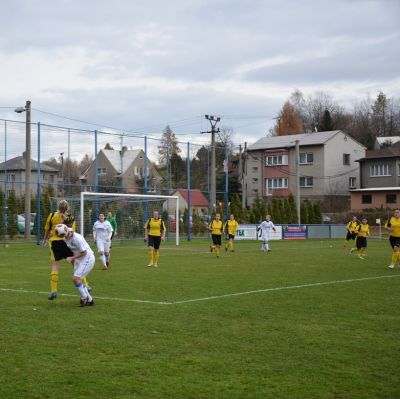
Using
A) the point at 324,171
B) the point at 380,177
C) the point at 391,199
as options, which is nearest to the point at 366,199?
the point at 391,199

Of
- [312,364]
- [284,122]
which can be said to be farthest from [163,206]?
[284,122]

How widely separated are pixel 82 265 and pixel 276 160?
7113 centimetres

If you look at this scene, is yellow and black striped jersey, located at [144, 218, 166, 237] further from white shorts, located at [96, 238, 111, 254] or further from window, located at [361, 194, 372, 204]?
window, located at [361, 194, 372, 204]

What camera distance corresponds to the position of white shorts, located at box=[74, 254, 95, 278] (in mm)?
12336

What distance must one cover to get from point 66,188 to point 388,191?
4002 centimetres

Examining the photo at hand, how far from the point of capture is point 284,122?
10125 cm

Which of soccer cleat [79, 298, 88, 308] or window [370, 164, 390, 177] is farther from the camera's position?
window [370, 164, 390, 177]

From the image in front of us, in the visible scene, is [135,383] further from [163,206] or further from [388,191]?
[388,191]

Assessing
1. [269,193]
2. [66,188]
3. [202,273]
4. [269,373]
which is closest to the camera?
[269,373]

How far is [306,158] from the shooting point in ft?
260

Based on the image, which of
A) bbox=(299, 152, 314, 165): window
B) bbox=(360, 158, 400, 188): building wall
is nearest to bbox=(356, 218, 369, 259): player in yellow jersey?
bbox=(360, 158, 400, 188): building wall

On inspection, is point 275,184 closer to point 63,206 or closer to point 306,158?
point 306,158

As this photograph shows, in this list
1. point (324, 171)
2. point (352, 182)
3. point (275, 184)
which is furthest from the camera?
point (275, 184)

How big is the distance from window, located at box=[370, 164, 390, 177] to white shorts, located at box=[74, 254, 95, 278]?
220 feet
